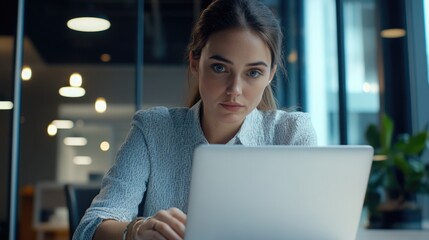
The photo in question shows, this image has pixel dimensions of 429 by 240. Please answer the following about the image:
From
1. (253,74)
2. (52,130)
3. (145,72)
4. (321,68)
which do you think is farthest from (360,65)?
(145,72)

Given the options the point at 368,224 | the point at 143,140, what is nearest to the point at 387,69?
the point at 368,224

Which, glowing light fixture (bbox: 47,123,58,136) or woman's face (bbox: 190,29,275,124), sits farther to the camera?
glowing light fixture (bbox: 47,123,58,136)

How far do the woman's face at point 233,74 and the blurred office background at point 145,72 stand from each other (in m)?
1.70

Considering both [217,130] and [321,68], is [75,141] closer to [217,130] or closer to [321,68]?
[321,68]

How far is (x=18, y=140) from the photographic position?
4.26m

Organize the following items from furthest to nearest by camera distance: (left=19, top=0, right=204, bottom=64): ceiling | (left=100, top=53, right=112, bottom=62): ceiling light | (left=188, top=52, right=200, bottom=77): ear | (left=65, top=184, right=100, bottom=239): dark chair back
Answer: (left=100, top=53, right=112, bottom=62): ceiling light < (left=19, top=0, right=204, bottom=64): ceiling < (left=65, top=184, right=100, bottom=239): dark chair back < (left=188, top=52, right=200, bottom=77): ear

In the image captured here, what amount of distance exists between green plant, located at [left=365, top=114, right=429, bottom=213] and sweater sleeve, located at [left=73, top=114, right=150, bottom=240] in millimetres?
1897

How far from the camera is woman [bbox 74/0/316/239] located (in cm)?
153

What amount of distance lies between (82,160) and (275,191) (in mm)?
8409

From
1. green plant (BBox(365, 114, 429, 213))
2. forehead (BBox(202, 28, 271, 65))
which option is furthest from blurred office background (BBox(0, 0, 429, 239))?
forehead (BBox(202, 28, 271, 65))

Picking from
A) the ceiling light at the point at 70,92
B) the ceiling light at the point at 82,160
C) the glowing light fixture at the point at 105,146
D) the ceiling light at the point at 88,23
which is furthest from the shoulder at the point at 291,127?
the ceiling light at the point at 82,160

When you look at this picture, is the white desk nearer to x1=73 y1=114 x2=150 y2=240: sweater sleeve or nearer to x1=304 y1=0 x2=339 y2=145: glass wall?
x1=73 y1=114 x2=150 y2=240: sweater sleeve

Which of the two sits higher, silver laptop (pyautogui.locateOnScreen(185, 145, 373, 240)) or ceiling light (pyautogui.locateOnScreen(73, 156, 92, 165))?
ceiling light (pyautogui.locateOnScreen(73, 156, 92, 165))

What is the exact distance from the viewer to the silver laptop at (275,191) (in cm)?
105
